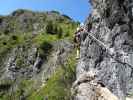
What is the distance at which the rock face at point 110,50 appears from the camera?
40156mm

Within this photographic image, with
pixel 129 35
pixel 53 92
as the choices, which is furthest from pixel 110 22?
pixel 53 92

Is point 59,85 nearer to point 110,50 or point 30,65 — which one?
point 30,65

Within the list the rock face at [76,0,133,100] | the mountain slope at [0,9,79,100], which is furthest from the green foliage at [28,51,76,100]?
the rock face at [76,0,133,100]

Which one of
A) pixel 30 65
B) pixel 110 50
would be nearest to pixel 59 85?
pixel 30 65

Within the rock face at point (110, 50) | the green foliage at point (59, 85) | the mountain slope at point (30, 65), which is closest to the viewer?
the rock face at point (110, 50)

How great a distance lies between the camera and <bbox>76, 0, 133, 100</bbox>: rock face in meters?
40.2

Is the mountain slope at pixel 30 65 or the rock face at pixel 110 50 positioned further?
the mountain slope at pixel 30 65

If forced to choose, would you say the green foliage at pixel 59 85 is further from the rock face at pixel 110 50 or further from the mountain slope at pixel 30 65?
the rock face at pixel 110 50

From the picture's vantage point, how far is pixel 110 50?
42844 millimetres

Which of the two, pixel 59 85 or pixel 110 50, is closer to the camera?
pixel 110 50

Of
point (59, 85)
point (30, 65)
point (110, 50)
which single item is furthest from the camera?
point (30, 65)

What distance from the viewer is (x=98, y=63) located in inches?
1810

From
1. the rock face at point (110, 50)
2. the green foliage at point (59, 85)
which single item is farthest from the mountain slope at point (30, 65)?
the rock face at point (110, 50)

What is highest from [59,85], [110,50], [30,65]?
[30,65]
